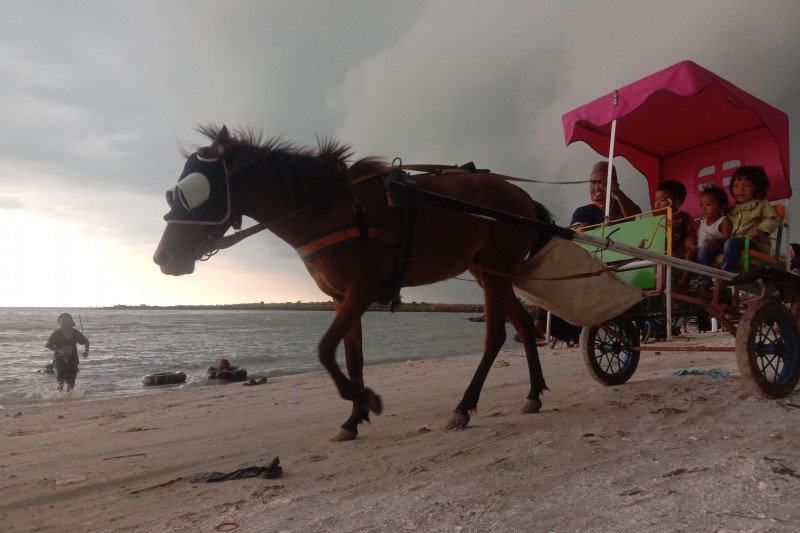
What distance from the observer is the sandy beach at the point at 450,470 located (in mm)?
2164

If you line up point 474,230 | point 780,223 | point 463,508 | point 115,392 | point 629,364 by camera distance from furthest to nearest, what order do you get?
point 115,392, point 629,364, point 780,223, point 474,230, point 463,508

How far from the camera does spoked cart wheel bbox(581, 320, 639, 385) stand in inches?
228

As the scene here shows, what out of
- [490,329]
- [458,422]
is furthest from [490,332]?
[458,422]

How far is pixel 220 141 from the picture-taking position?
11.5 feet

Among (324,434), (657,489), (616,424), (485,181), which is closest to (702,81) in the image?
(485,181)

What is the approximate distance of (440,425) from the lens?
4227 millimetres

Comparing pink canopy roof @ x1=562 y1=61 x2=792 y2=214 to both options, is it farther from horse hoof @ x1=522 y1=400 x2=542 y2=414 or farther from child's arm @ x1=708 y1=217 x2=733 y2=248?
horse hoof @ x1=522 y1=400 x2=542 y2=414

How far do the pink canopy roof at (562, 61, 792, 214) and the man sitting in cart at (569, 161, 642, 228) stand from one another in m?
0.41

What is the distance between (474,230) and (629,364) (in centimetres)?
349

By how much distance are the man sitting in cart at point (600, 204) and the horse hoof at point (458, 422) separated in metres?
3.24

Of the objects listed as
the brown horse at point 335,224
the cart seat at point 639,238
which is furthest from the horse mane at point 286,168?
the cart seat at point 639,238

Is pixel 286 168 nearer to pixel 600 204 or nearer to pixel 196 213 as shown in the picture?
pixel 196 213

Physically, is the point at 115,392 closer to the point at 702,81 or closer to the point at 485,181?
the point at 485,181

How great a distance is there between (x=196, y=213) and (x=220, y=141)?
0.57 metres
